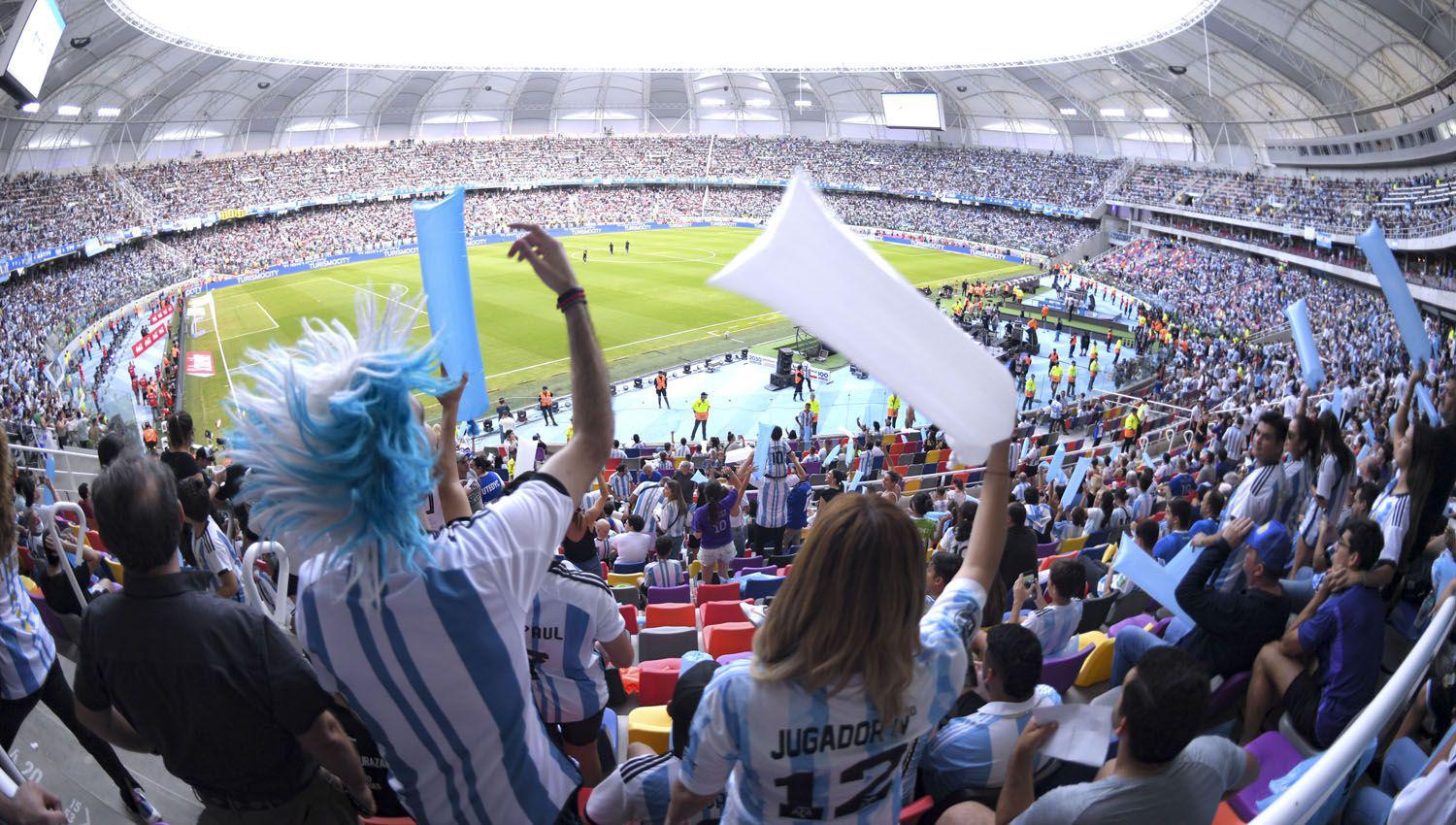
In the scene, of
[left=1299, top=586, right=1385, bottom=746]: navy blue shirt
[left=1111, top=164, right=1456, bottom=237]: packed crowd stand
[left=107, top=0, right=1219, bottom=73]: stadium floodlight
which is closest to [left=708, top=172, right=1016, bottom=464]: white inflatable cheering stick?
[left=1299, top=586, right=1385, bottom=746]: navy blue shirt

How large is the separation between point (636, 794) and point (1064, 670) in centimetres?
280

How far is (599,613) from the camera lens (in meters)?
3.28

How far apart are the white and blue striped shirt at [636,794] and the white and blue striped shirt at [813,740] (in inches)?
18.1

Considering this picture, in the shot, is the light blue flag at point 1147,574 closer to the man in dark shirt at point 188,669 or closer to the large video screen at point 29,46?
the man in dark shirt at point 188,669

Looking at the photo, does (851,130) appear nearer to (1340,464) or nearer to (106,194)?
(106,194)

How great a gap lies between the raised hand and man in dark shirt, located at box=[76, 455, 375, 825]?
114cm

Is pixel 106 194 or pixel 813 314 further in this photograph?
pixel 106 194

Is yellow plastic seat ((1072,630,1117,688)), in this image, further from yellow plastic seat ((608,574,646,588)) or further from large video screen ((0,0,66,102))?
large video screen ((0,0,66,102))

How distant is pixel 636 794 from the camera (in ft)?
8.18

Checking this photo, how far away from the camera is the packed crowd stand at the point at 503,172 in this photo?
42188 millimetres

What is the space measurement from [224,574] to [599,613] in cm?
217

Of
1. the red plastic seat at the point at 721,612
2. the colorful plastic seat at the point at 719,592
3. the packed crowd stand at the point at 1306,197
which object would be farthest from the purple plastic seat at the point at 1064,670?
the packed crowd stand at the point at 1306,197

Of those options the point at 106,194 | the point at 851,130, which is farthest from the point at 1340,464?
the point at 851,130

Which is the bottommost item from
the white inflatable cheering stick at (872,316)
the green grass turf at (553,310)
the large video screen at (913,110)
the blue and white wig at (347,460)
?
the blue and white wig at (347,460)
